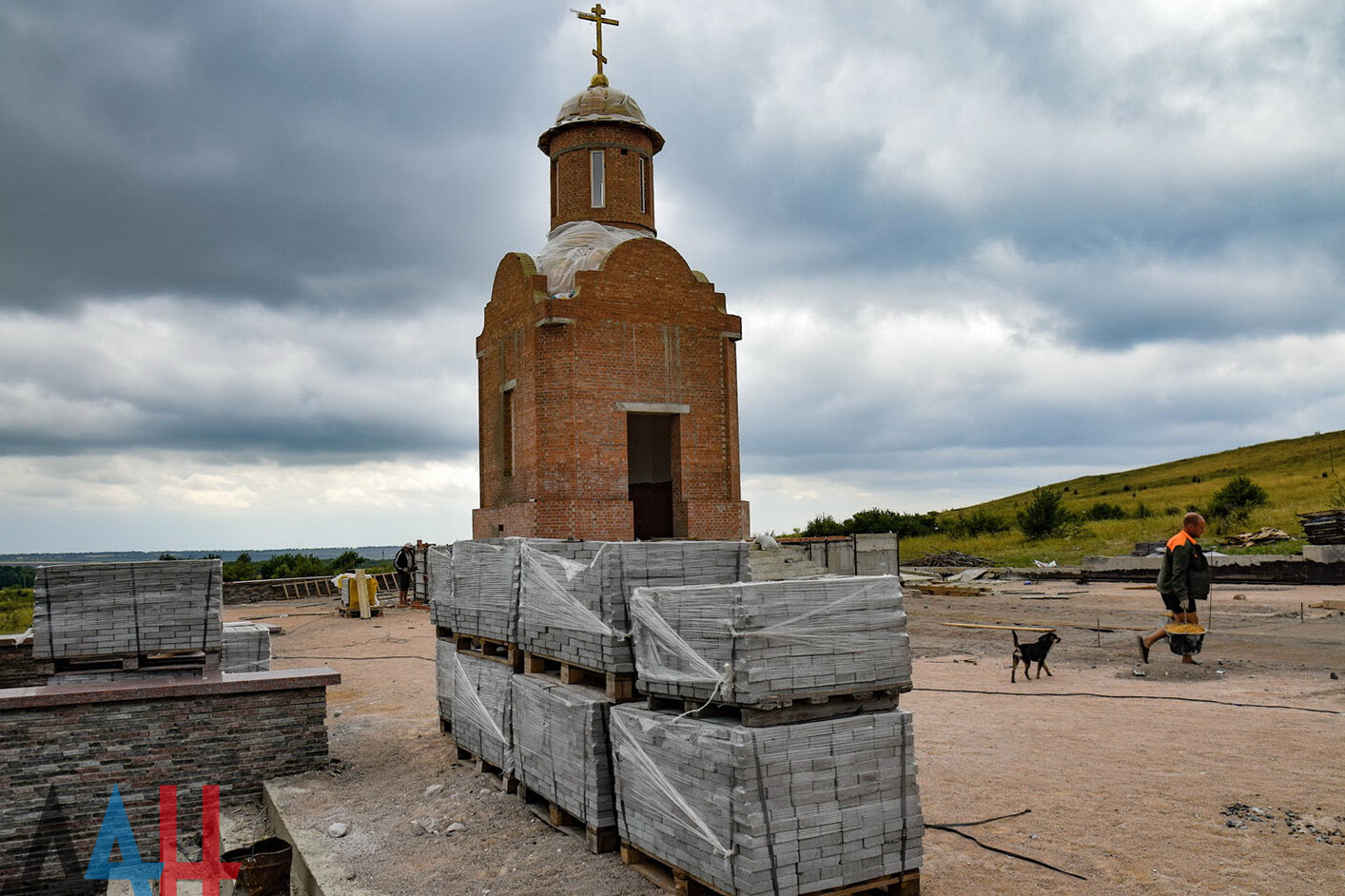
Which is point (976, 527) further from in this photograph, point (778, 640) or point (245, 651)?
point (778, 640)

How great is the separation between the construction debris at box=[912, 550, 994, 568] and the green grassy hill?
1.11 m

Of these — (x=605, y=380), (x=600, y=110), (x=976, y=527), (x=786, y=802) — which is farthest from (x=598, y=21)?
(x=976, y=527)

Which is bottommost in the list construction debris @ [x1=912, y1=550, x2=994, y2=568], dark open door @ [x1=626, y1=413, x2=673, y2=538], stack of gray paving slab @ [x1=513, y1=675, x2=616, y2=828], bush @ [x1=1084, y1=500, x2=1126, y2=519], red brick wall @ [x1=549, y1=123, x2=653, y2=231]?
construction debris @ [x1=912, y1=550, x2=994, y2=568]

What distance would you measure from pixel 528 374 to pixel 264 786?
9.77 metres

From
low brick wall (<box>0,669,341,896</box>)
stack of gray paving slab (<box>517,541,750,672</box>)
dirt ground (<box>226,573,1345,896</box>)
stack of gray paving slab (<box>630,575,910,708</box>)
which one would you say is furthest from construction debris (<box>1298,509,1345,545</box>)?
low brick wall (<box>0,669,341,896</box>)

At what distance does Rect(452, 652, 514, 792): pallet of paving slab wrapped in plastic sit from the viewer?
7033mm

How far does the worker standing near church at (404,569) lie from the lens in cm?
2667

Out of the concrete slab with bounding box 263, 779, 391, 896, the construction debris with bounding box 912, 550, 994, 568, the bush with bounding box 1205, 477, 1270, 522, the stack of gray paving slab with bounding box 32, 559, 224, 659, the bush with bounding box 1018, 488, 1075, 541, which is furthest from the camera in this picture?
the bush with bounding box 1205, 477, 1270, 522

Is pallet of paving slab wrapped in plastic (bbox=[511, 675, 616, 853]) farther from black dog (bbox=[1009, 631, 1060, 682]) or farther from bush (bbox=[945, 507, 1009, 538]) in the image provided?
bush (bbox=[945, 507, 1009, 538])

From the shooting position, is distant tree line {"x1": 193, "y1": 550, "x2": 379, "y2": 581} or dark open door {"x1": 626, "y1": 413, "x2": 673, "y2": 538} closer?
dark open door {"x1": 626, "y1": 413, "x2": 673, "y2": 538}

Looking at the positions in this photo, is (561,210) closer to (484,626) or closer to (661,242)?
(661,242)

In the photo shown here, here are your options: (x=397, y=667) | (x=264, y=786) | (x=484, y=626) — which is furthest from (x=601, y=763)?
(x=397, y=667)

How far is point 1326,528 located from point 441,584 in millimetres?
25914

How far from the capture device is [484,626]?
305 inches
